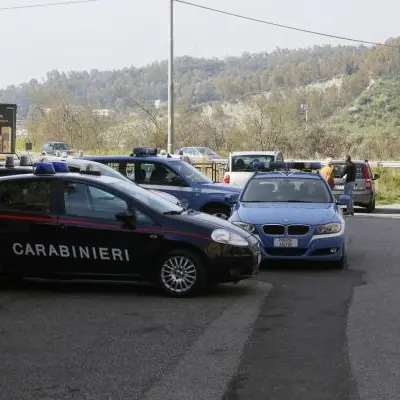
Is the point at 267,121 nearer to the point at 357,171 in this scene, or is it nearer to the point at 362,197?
the point at 357,171

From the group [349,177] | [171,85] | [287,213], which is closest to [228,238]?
[287,213]

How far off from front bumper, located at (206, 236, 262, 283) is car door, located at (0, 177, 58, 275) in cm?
188

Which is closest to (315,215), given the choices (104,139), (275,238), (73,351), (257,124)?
(275,238)

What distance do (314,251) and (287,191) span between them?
6.63 feet

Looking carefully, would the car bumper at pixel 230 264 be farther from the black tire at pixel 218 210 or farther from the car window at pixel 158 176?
the car window at pixel 158 176

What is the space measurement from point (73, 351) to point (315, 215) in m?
6.62

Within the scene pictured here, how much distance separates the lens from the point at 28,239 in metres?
10.7

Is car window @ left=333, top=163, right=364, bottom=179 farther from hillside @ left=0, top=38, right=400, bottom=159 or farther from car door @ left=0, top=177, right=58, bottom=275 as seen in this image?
hillside @ left=0, top=38, right=400, bottom=159

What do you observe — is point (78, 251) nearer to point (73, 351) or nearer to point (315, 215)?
point (73, 351)

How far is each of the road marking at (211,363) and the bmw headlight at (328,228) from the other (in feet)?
11.9

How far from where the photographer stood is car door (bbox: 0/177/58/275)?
10.6 m

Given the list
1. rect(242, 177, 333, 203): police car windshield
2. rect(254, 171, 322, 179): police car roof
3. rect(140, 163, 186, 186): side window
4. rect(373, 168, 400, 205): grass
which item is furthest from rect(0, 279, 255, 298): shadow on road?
rect(373, 168, 400, 205): grass

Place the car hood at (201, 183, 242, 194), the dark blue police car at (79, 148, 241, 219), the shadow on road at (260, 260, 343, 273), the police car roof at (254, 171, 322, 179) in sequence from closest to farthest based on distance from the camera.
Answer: the shadow on road at (260, 260, 343, 273) < the police car roof at (254, 171, 322, 179) < the dark blue police car at (79, 148, 241, 219) < the car hood at (201, 183, 242, 194)

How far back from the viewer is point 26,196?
10.9m
